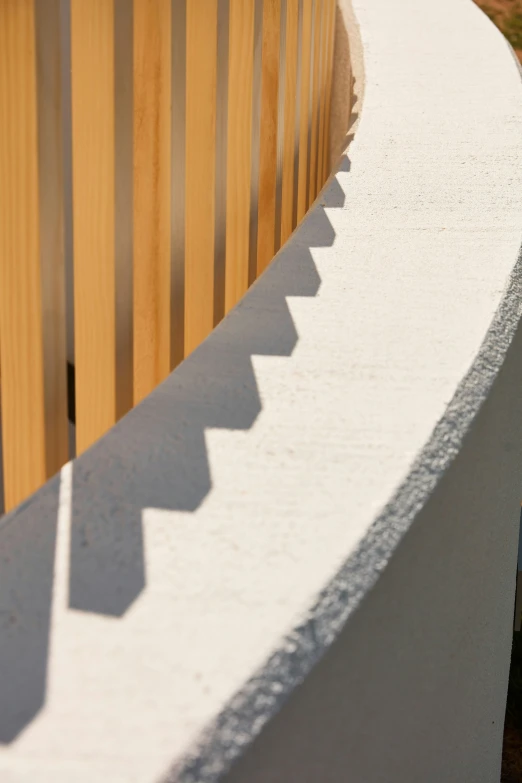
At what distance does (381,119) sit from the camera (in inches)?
128

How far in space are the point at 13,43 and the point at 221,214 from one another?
953 millimetres

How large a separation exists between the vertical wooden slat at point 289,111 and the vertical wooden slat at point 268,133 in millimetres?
258

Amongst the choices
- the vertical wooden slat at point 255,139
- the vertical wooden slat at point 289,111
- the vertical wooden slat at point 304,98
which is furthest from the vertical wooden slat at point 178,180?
the vertical wooden slat at point 304,98

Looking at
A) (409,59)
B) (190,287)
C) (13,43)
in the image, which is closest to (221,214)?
(190,287)

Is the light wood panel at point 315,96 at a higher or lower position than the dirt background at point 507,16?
higher

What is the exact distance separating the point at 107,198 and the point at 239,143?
2.65ft

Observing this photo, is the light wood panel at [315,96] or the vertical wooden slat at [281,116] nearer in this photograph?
the vertical wooden slat at [281,116]

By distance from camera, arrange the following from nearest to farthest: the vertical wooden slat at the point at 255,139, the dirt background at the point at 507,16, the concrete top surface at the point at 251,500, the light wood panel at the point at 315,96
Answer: the concrete top surface at the point at 251,500 → the vertical wooden slat at the point at 255,139 → the light wood panel at the point at 315,96 → the dirt background at the point at 507,16

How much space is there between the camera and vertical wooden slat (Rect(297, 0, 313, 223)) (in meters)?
3.64

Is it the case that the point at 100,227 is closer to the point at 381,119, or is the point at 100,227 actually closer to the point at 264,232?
the point at 264,232

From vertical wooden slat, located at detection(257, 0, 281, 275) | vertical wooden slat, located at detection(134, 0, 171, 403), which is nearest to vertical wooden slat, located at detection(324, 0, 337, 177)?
vertical wooden slat, located at detection(257, 0, 281, 275)

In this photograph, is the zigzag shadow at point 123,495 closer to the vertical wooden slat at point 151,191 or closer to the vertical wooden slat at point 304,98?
the vertical wooden slat at point 151,191

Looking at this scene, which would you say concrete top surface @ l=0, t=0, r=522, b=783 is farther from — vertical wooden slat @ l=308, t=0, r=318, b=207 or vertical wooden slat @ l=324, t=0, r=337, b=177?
vertical wooden slat @ l=324, t=0, r=337, b=177

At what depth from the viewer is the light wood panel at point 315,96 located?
13.2ft
